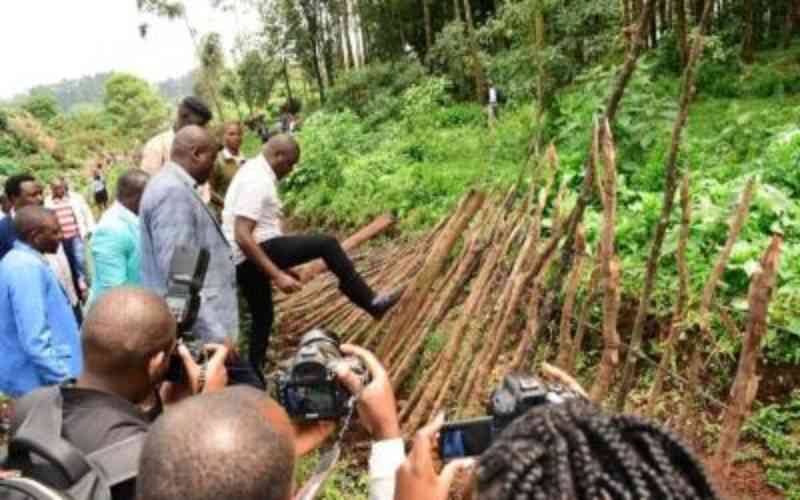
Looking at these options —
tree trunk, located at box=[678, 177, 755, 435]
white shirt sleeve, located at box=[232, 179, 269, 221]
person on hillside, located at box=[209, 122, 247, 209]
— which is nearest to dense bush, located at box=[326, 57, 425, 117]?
person on hillside, located at box=[209, 122, 247, 209]

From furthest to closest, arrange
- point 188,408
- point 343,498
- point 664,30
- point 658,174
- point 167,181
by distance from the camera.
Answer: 1. point 664,30
2. point 658,174
3. point 343,498
4. point 167,181
5. point 188,408

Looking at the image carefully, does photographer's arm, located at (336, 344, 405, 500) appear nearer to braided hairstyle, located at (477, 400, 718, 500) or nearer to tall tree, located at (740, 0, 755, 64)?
braided hairstyle, located at (477, 400, 718, 500)

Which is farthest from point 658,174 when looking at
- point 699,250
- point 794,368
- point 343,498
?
point 343,498

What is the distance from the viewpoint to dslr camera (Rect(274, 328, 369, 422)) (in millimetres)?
1807

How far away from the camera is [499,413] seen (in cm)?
135

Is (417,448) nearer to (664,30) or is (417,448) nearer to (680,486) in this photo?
(680,486)

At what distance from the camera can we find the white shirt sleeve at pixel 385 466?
1.59 meters

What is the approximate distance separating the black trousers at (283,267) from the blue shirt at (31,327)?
997 millimetres

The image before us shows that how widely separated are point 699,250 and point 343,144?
8550mm

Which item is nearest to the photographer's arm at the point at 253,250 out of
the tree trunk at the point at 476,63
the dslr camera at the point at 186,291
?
the dslr camera at the point at 186,291

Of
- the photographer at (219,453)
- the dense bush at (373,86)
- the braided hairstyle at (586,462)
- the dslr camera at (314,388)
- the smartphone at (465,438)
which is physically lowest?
the dense bush at (373,86)

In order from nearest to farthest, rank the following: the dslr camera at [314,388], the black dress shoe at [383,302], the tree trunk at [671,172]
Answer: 1. the dslr camera at [314,388]
2. the tree trunk at [671,172]
3. the black dress shoe at [383,302]

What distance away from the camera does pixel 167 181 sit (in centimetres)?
309

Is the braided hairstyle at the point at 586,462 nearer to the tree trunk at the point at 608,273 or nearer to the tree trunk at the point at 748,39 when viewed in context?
the tree trunk at the point at 608,273
